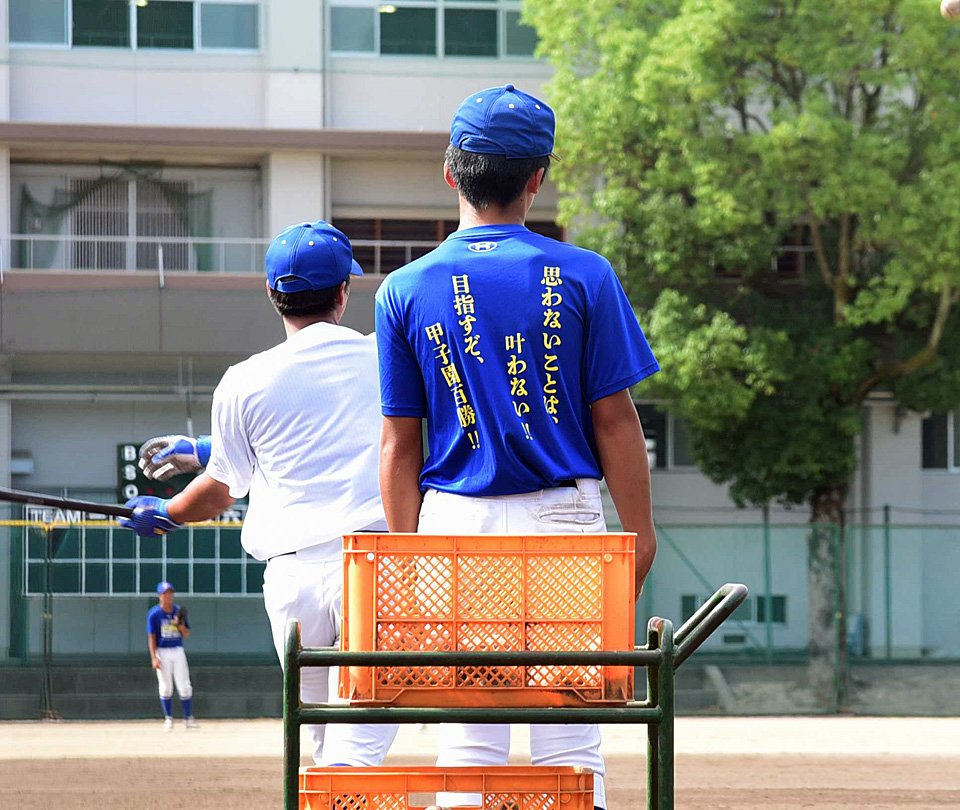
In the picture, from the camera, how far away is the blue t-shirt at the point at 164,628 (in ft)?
64.8

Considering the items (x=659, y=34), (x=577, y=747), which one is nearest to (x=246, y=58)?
(x=659, y=34)

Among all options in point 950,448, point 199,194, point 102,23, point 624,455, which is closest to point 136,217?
point 199,194

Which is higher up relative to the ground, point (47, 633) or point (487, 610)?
point (487, 610)

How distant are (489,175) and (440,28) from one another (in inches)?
1014

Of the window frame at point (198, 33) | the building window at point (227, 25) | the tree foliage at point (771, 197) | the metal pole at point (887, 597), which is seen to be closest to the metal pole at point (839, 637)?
the metal pole at point (887, 597)

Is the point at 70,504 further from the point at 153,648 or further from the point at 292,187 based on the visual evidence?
the point at 292,187

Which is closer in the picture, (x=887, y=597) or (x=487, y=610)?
(x=487, y=610)

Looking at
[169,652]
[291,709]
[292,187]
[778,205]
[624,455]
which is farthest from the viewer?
[292,187]

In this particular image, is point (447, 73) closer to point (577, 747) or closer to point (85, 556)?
point (85, 556)

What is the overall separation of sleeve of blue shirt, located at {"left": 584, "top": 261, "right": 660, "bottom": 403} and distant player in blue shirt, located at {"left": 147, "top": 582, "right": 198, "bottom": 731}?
1634cm

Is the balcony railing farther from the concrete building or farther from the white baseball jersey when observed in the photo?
the white baseball jersey

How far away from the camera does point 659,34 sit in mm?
23875

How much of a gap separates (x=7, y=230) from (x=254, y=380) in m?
24.4

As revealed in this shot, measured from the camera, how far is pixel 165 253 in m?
28.7
